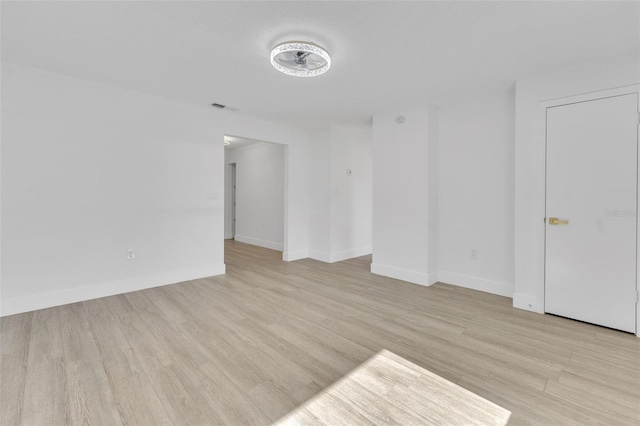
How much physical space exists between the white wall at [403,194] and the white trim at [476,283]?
20cm

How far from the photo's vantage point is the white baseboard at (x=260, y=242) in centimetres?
672

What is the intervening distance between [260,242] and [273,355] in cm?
516

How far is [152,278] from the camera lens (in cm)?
385

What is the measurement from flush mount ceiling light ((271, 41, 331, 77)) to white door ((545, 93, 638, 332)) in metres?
2.45

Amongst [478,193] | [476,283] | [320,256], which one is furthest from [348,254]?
[478,193]

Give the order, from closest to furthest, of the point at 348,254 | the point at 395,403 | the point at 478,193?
the point at 395,403, the point at 478,193, the point at 348,254

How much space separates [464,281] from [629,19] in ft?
9.90

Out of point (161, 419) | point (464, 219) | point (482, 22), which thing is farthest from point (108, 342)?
point (464, 219)

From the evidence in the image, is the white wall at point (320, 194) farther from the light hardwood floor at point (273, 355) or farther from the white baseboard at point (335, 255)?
the light hardwood floor at point (273, 355)

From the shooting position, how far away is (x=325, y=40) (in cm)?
240

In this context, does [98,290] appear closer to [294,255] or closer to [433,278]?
[294,255]

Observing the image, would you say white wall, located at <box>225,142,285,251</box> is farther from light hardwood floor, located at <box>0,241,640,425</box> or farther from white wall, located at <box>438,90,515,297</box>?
white wall, located at <box>438,90,515,297</box>

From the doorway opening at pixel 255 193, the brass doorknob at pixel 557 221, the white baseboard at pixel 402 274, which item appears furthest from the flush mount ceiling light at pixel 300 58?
the doorway opening at pixel 255 193

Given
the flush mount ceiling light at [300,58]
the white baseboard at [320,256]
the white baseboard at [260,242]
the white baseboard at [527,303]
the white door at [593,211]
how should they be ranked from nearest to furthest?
the flush mount ceiling light at [300,58]
the white door at [593,211]
the white baseboard at [527,303]
the white baseboard at [320,256]
the white baseboard at [260,242]
